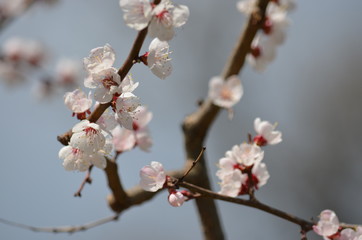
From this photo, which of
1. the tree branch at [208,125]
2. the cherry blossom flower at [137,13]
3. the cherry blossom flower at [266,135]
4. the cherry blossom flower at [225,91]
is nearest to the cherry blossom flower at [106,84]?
the cherry blossom flower at [137,13]

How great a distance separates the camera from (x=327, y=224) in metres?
1.19

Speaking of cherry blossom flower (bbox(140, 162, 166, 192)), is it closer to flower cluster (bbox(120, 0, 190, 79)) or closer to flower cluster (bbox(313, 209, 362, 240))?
flower cluster (bbox(120, 0, 190, 79))

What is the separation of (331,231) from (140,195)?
669 mm

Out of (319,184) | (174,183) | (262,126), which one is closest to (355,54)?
(319,184)

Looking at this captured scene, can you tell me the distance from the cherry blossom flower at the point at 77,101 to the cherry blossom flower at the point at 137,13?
21 centimetres

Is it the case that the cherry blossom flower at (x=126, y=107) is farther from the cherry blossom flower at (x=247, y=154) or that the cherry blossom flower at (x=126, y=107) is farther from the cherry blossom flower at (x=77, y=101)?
the cherry blossom flower at (x=247, y=154)

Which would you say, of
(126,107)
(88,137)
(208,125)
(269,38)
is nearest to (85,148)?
(88,137)

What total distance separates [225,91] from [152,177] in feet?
2.74

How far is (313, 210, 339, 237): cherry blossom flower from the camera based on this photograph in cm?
119

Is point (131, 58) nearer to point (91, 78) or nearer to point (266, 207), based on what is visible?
point (91, 78)

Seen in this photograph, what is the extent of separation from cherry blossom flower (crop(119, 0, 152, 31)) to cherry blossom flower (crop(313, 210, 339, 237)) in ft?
2.23

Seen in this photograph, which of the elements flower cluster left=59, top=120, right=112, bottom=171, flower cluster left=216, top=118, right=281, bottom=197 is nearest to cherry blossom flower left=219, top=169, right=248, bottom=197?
flower cluster left=216, top=118, right=281, bottom=197

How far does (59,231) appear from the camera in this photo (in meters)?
1.58

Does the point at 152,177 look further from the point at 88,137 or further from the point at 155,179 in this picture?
the point at 88,137
